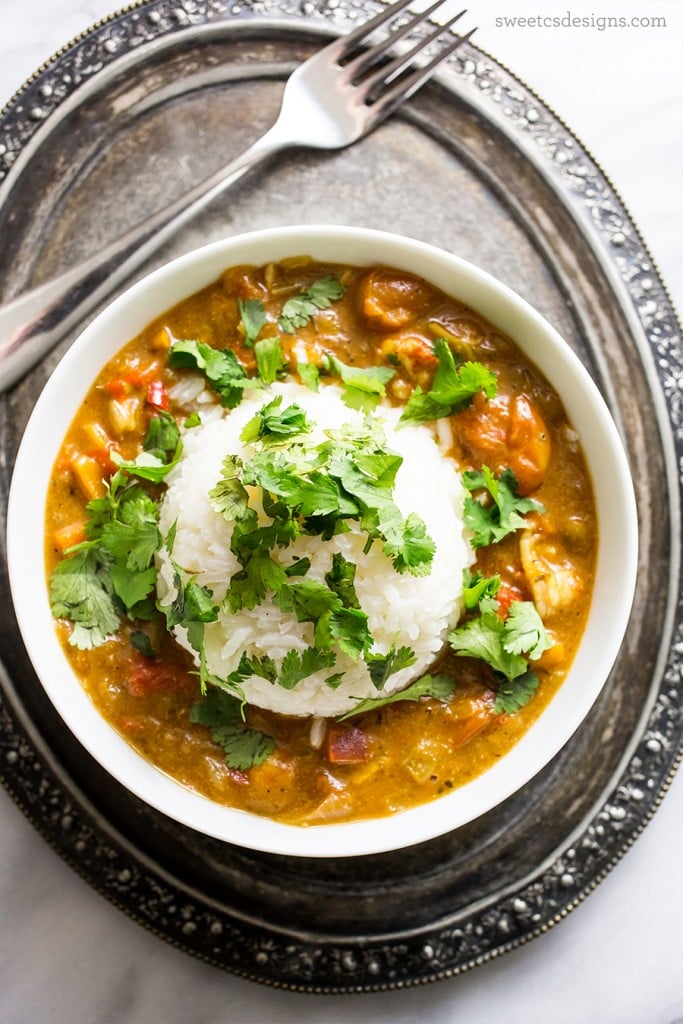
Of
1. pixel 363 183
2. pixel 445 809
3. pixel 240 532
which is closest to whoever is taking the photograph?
pixel 240 532

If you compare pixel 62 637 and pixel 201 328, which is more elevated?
pixel 201 328

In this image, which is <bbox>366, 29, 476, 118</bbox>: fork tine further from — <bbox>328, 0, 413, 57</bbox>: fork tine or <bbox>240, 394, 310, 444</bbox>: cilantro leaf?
<bbox>240, 394, 310, 444</bbox>: cilantro leaf

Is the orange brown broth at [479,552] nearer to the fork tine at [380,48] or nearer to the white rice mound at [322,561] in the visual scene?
the white rice mound at [322,561]

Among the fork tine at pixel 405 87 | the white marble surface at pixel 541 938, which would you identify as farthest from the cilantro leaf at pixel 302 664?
the fork tine at pixel 405 87

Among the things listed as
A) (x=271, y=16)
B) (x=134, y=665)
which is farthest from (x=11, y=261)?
(x=134, y=665)

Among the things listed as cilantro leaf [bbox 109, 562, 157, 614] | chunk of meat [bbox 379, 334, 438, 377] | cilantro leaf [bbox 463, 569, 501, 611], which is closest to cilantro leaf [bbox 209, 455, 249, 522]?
cilantro leaf [bbox 109, 562, 157, 614]

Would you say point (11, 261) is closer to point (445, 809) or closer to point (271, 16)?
point (271, 16)
